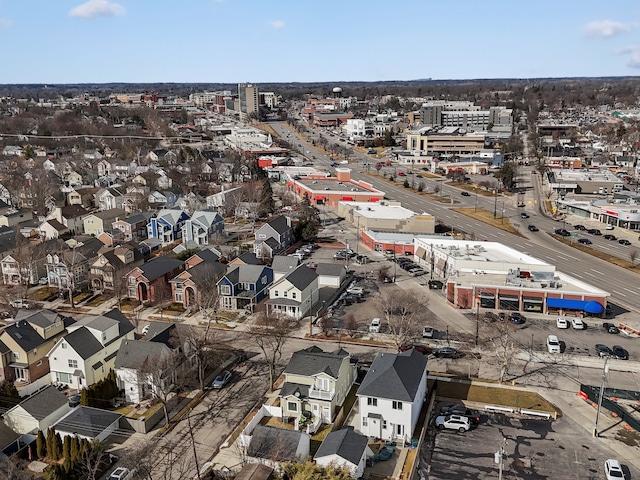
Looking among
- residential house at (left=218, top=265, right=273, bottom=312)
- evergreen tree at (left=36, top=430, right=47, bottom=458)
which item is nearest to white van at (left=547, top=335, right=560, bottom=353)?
residential house at (left=218, top=265, right=273, bottom=312)

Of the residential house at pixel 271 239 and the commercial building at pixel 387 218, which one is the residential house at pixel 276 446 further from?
the commercial building at pixel 387 218

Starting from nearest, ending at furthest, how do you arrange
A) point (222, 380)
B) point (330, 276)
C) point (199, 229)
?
point (222, 380), point (330, 276), point (199, 229)

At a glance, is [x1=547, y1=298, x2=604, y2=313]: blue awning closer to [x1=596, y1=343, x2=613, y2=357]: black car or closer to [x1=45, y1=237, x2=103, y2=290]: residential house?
[x1=596, y1=343, x2=613, y2=357]: black car

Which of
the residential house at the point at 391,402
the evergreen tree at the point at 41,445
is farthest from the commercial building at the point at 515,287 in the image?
the evergreen tree at the point at 41,445

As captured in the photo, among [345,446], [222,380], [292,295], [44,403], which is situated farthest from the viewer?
[292,295]

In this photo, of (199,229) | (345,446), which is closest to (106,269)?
(199,229)

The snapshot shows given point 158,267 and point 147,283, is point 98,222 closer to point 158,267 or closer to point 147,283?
point 158,267
